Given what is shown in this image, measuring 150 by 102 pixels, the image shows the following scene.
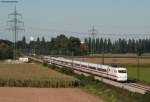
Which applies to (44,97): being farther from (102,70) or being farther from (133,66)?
(133,66)

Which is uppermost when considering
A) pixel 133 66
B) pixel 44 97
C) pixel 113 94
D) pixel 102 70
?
pixel 102 70

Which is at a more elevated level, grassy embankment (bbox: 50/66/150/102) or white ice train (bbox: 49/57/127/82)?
white ice train (bbox: 49/57/127/82)

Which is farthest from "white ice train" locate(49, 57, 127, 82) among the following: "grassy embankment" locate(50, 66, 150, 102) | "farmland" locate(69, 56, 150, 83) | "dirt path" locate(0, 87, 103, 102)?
"dirt path" locate(0, 87, 103, 102)

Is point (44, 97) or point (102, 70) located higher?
point (102, 70)

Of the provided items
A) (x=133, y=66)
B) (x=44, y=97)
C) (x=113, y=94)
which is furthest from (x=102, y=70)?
(x=133, y=66)

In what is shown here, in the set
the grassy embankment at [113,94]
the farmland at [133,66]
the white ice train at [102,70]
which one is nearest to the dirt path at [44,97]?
the grassy embankment at [113,94]

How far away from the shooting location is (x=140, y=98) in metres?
40.4

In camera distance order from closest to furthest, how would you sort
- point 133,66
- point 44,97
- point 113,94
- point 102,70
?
point 44,97
point 113,94
point 102,70
point 133,66

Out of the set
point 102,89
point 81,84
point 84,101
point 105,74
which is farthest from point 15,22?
point 84,101

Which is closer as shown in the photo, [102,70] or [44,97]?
[44,97]

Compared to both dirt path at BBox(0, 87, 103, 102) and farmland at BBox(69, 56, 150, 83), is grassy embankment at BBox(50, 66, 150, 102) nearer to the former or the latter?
dirt path at BBox(0, 87, 103, 102)

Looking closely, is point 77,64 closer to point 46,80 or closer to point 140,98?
point 46,80

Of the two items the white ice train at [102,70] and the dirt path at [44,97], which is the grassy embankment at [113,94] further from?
the white ice train at [102,70]

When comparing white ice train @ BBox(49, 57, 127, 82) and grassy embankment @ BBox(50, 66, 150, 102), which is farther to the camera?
white ice train @ BBox(49, 57, 127, 82)
